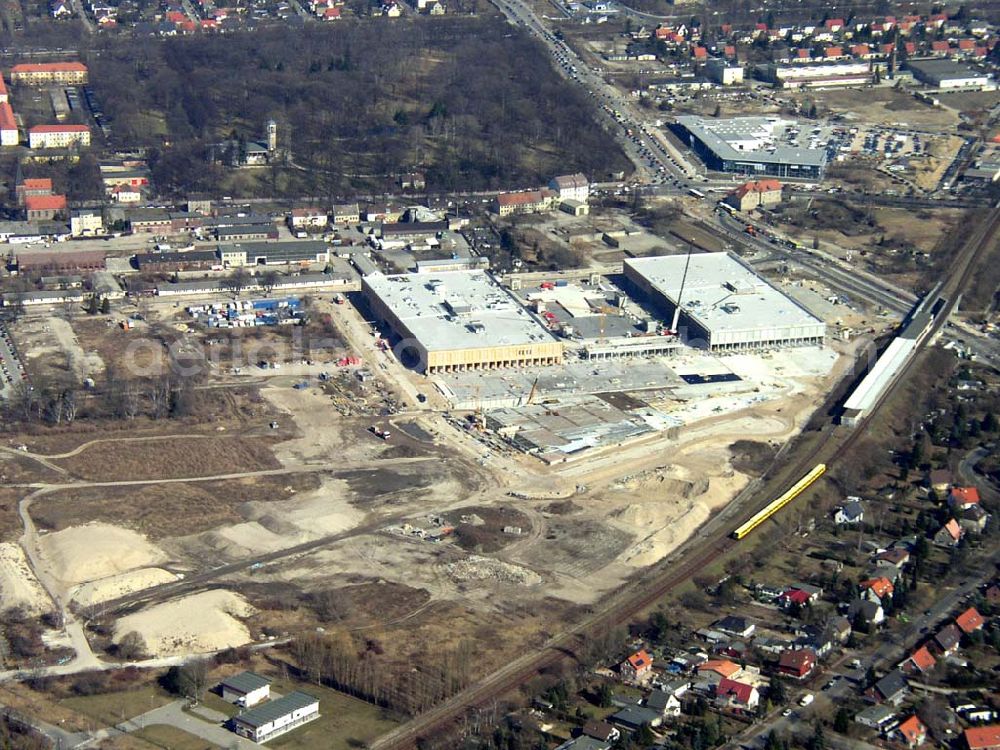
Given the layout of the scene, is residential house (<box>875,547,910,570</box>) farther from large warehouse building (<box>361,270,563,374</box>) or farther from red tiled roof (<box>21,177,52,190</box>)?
red tiled roof (<box>21,177,52,190</box>)

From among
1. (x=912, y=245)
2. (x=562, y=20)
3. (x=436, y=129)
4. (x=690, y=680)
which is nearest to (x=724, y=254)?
(x=912, y=245)

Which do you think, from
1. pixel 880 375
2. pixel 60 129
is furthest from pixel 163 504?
pixel 60 129

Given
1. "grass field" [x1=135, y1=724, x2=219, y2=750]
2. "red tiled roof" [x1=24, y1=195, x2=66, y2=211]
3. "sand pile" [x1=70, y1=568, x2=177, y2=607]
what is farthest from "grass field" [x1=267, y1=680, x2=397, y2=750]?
"red tiled roof" [x1=24, y1=195, x2=66, y2=211]

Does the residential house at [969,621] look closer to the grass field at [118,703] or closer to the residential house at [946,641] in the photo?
the residential house at [946,641]

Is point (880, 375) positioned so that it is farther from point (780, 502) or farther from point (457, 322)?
point (457, 322)

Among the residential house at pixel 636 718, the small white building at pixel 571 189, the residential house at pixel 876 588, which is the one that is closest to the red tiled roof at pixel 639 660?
the residential house at pixel 636 718
